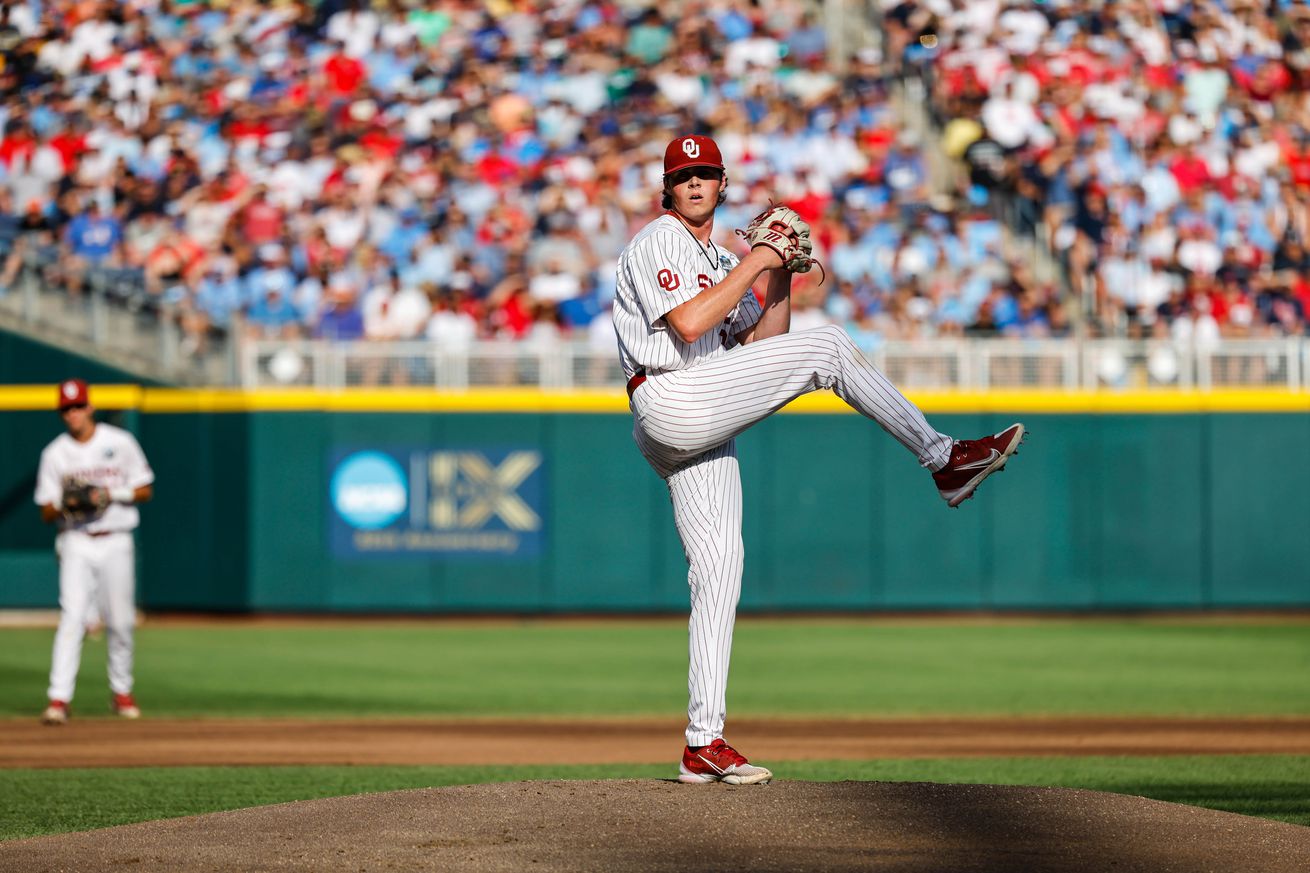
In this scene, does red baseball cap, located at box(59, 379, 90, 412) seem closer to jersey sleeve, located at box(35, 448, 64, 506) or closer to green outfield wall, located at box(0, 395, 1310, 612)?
jersey sleeve, located at box(35, 448, 64, 506)

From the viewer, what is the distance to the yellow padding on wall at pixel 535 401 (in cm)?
1833

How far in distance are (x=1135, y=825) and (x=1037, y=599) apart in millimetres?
13499

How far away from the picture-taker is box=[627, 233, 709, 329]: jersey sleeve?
5.80 metres

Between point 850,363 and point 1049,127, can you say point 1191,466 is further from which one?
point 850,363

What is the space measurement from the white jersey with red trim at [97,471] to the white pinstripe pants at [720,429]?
593 centimetres

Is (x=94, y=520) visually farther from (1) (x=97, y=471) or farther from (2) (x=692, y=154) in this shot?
(2) (x=692, y=154)

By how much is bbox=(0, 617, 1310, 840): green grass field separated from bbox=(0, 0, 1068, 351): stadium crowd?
115 inches

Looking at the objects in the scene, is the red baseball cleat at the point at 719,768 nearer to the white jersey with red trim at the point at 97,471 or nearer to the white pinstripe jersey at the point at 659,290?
the white pinstripe jersey at the point at 659,290

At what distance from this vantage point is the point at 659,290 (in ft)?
19.1

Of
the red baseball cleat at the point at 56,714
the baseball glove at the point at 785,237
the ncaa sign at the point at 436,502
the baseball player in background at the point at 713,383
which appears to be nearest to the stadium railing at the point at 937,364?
the ncaa sign at the point at 436,502

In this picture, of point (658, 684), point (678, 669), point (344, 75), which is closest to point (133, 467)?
point (658, 684)

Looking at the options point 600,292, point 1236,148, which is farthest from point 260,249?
point 1236,148

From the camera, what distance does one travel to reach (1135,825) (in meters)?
5.36

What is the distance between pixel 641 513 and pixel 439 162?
13.5 feet
